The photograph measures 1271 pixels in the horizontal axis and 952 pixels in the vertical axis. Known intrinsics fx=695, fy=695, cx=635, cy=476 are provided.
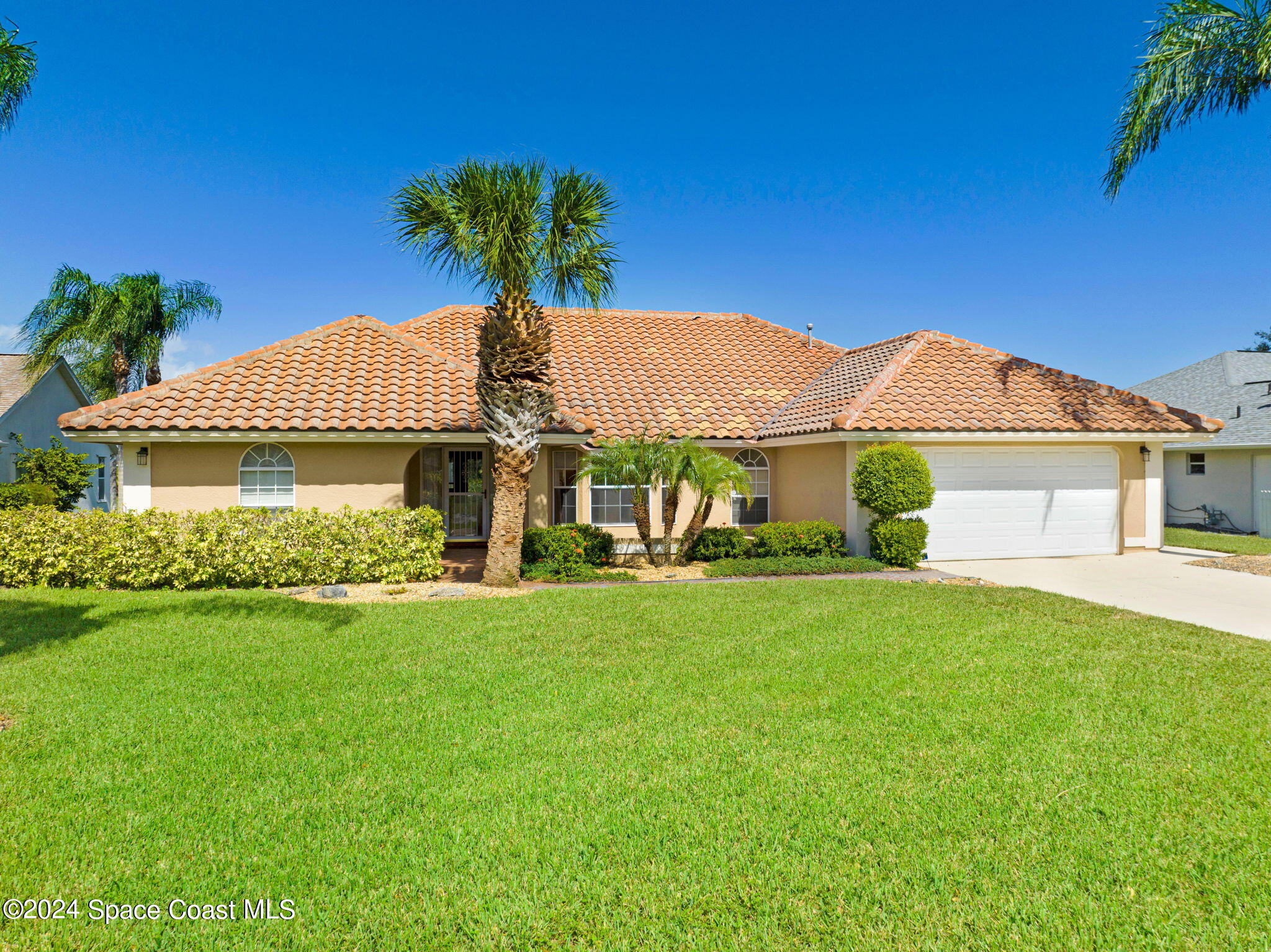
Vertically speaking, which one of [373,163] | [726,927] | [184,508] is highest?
[373,163]

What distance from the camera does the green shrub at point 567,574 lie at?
13430 mm

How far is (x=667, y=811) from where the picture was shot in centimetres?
453

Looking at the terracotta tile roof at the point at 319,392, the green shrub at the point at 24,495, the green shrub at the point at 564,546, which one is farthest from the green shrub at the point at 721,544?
the green shrub at the point at 24,495

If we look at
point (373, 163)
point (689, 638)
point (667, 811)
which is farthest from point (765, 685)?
point (373, 163)

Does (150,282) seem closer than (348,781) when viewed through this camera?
No

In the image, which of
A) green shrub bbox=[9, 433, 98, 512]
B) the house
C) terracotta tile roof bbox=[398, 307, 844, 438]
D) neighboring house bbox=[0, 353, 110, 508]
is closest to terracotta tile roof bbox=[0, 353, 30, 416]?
neighboring house bbox=[0, 353, 110, 508]

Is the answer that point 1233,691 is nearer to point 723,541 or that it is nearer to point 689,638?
point 689,638

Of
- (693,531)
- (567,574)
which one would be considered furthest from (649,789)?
(693,531)

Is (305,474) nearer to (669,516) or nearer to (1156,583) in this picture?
(669,516)

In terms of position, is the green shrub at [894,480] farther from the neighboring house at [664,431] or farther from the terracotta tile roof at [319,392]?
the terracotta tile roof at [319,392]

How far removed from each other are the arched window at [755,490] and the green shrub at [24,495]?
17.1 m

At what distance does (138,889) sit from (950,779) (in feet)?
16.6

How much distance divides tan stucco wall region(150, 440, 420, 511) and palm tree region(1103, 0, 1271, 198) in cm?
1698

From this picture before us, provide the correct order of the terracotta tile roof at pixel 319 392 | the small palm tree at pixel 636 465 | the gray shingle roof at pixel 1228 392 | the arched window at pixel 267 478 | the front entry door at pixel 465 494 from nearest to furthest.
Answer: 1. the terracotta tile roof at pixel 319 392
2. the small palm tree at pixel 636 465
3. the arched window at pixel 267 478
4. the front entry door at pixel 465 494
5. the gray shingle roof at pixel 1228 392
